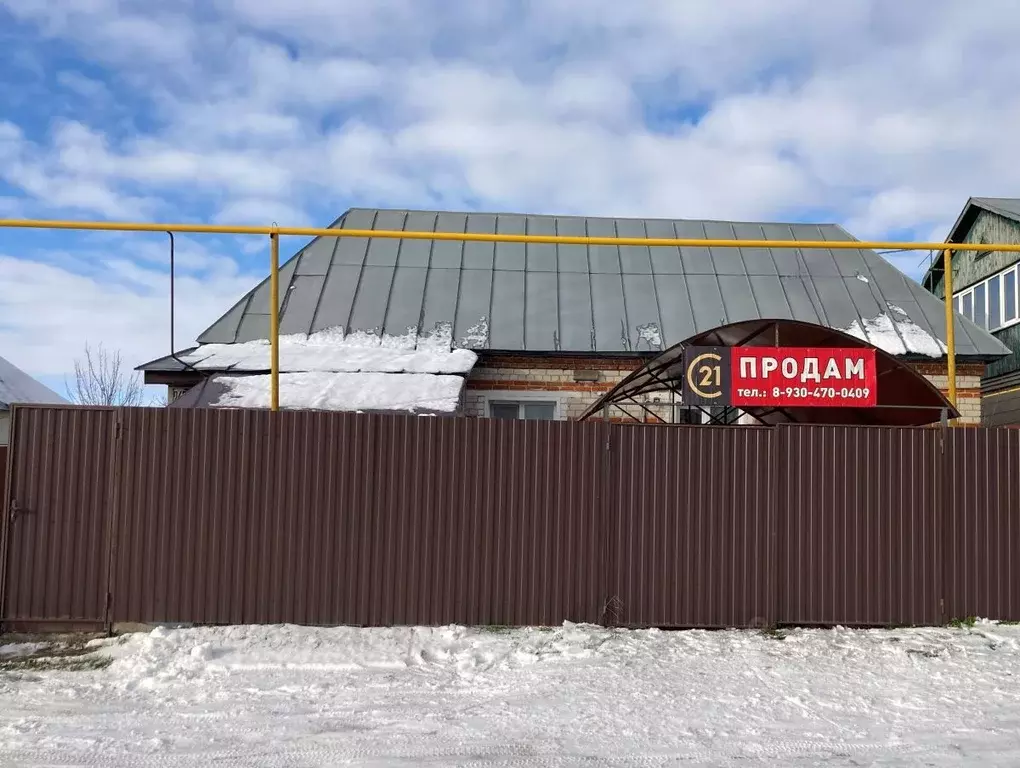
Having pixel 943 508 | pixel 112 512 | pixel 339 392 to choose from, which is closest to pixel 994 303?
pixel 943 508

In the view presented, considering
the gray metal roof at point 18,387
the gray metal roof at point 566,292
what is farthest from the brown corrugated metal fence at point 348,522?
the gray metal roof at point 18,387

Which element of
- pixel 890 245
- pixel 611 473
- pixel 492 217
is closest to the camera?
pixel 611 473

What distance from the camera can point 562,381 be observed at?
12016 millimetres

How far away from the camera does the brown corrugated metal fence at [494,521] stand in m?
6.36

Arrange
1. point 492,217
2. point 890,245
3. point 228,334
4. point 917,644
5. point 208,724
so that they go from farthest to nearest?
point 492,217 → point 228,334 → point 890,245 → point 917,644 → point 208,724

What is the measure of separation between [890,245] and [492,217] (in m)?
9.67

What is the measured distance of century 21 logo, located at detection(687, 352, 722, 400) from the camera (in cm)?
719

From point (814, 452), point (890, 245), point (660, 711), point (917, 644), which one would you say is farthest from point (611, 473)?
point (890, 245)

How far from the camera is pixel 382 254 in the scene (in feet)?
47.0

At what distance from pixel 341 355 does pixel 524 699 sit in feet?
24.7

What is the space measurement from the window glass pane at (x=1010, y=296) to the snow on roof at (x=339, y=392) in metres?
12.6

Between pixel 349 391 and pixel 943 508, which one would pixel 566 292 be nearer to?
pixel 349 391

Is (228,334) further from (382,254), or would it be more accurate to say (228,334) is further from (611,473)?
(611,473)

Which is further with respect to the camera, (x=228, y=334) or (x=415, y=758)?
(x=228, y=334)
